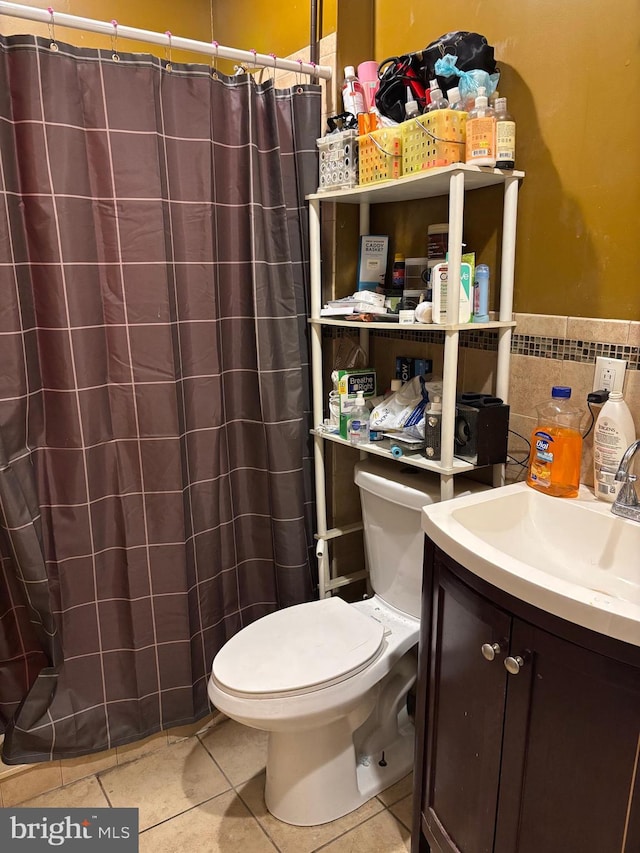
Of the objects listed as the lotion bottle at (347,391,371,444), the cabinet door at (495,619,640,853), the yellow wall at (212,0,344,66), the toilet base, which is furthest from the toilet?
the yellow wall at (212,0,344,66)

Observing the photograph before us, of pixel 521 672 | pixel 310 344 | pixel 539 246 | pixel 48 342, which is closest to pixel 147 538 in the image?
pixel 48 342

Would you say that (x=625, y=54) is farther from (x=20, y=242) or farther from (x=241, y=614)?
(x=241, y=614)

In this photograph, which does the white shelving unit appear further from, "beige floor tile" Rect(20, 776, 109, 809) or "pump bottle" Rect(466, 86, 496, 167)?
"beige floor tile" Rect(20, 776, 109, 809)

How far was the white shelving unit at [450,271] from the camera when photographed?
55.6 inches

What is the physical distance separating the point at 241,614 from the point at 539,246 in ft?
4.60

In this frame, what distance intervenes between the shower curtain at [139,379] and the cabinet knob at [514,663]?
0.98 m

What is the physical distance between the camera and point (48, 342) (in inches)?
62.3

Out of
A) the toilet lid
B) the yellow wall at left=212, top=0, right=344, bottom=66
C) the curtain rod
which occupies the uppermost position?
the yellow wall at left=212, top=0, right=344, bottom=66

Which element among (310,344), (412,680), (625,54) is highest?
(625,54)

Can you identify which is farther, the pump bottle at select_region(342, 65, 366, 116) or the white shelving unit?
the pump bottle at select_region(342, 65, 366, 116)

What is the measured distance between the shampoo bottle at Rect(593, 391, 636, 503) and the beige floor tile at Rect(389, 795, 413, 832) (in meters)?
1.01

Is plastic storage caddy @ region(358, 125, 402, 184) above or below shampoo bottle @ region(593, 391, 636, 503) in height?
above

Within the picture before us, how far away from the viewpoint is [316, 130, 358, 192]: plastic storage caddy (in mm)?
1668

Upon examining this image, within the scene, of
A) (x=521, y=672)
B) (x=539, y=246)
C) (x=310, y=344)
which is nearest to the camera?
(x=521, y=672)
